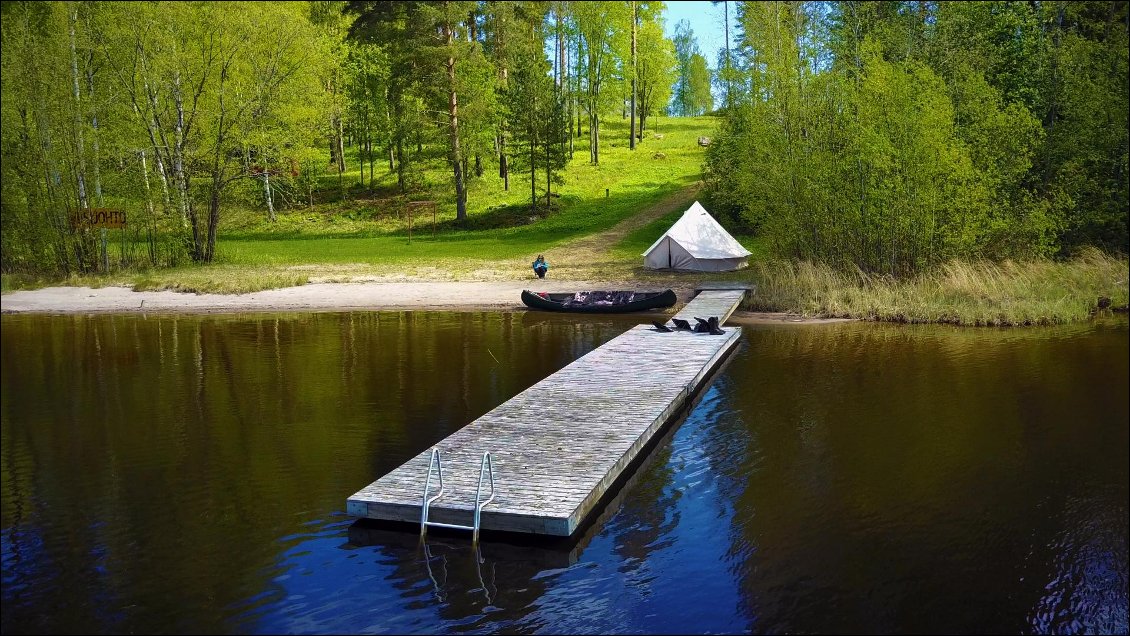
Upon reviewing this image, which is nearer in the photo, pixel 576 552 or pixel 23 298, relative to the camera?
pixel 576 552

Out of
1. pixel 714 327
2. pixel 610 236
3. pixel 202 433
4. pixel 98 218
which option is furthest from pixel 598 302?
pixel 98 218

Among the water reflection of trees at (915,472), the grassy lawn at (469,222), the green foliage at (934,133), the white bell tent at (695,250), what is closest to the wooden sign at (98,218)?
the grassy lawn at (469,222)

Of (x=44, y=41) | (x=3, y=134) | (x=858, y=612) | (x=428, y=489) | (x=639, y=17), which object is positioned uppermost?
(x=639, y=17)

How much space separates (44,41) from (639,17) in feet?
127

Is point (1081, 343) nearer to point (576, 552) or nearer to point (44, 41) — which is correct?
point (576, 552)

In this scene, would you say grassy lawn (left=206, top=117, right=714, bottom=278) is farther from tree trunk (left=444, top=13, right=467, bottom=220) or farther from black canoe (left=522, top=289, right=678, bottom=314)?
black canoe (left=522, top=289, right=678, bottom=314)

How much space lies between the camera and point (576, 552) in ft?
31.3

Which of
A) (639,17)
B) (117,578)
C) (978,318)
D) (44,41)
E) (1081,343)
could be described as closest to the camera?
(117,578)

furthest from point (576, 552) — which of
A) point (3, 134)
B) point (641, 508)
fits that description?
point (3, 134)

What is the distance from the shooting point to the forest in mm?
24578

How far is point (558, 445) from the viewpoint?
11.7 m

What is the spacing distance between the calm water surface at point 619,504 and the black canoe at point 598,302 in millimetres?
5777

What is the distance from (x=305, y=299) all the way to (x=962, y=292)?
59.8ft

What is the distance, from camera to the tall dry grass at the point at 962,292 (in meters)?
22.5
